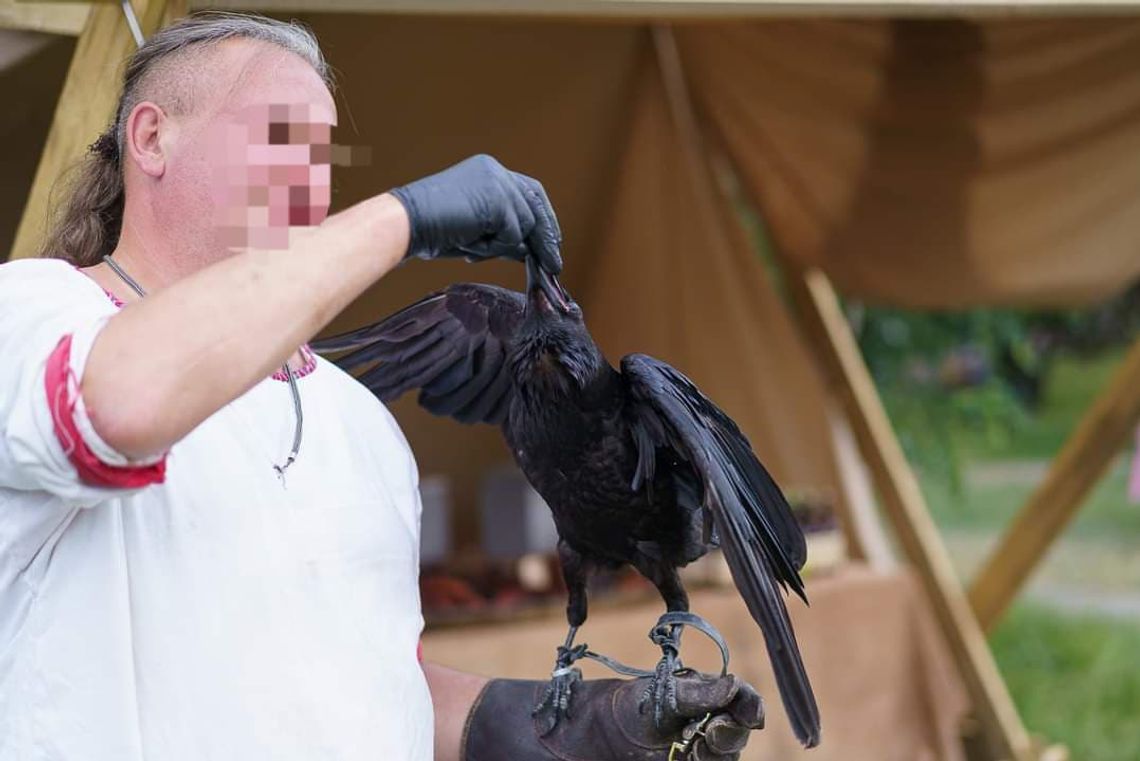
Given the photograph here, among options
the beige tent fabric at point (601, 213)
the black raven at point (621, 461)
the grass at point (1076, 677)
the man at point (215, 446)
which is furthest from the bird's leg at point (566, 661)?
the grass at point (1076, 677)

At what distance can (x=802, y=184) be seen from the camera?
439cm

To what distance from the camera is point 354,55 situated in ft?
12.1

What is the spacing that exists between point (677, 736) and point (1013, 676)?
5839 mm

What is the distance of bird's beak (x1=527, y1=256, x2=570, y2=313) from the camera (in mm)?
1360

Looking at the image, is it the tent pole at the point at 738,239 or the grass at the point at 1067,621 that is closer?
the tent pole at the point at 738,239

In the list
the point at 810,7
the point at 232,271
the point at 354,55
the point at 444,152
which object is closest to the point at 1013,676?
the point at 444,152

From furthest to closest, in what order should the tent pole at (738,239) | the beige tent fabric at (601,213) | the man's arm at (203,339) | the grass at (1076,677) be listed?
the grass at (1076,677) < the tent pole at (738,239) < the beige tent fabric at (601,213) < the man's arm at (203,339)

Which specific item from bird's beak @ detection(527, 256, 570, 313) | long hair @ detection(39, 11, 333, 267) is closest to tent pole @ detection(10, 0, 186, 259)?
long hair @ detection(39, 11, 333, 267)

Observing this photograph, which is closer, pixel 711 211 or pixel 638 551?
pixel 638 551

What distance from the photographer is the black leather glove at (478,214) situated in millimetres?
1149

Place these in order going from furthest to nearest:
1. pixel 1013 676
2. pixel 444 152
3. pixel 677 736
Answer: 1. pixel 1013 676
2. pixel 444 152
3. pixel 677 736

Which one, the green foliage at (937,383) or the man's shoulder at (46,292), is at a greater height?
the man's shoulder at (46,292)

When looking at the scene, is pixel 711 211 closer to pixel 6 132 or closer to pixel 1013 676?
pixel 6 132

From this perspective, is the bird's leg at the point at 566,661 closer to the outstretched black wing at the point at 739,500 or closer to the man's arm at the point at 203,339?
the outstretched black wing at the point at 739,500
